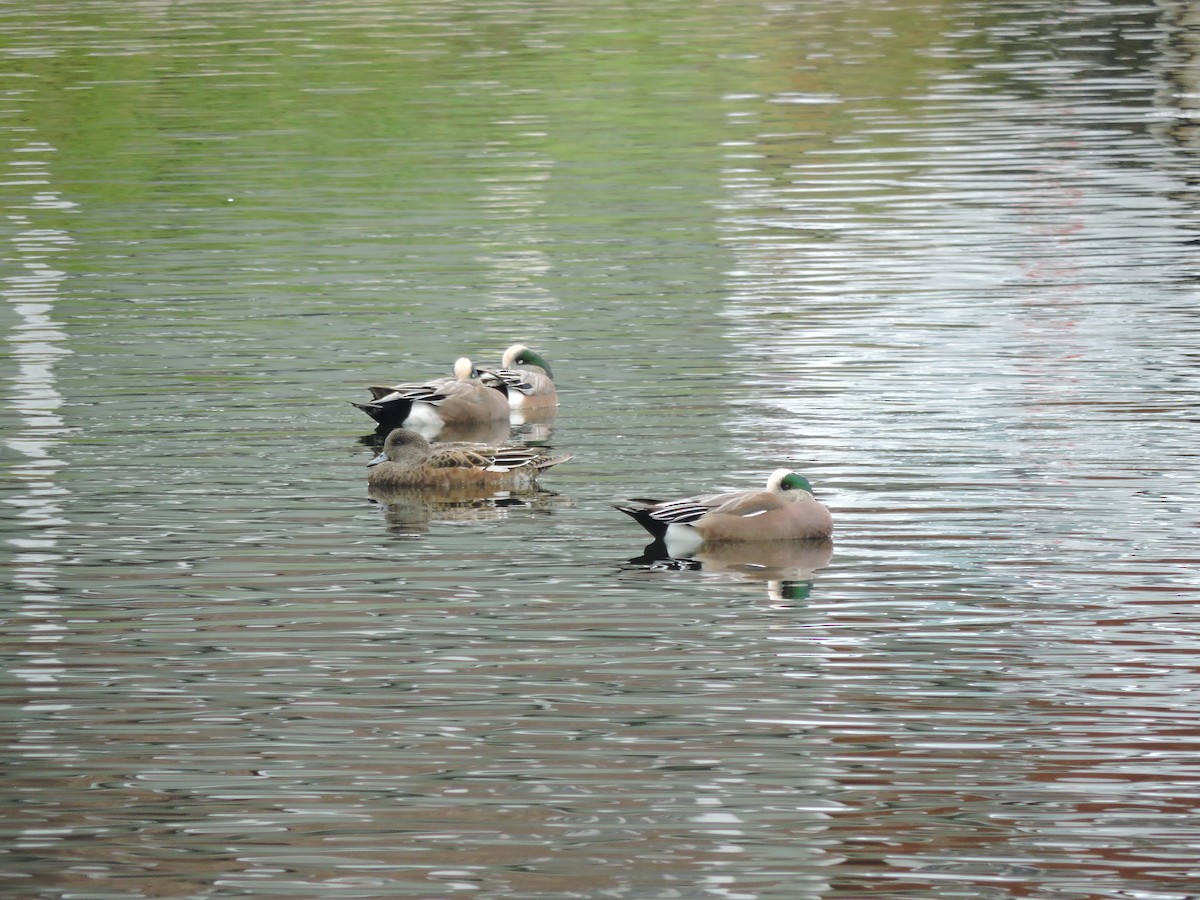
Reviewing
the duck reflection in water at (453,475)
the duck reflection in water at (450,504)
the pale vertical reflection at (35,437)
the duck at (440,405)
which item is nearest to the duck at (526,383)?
the duck at (440,405)

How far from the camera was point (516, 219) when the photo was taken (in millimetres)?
31312

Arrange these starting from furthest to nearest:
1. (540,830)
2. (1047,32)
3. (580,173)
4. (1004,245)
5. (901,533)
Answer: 1. (1047,32)
2. (580,173)
3. (1004,245)
4. (901,533)
5. (540,830)

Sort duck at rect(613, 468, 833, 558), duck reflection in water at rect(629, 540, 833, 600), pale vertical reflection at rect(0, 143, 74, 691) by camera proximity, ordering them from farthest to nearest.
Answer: duck at rect(613, 468, 833, 558), duck reflection in water at rect(629, 540, 833, 600), pale vertical reflection at rect(0, 143, 74, 691)

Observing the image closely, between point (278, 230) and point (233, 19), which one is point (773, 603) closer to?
point (278, 230)

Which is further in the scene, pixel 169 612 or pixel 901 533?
pixel 901 533

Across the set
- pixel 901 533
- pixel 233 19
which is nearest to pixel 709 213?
pixel 901 533

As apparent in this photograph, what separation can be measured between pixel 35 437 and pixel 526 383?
13.4 feet

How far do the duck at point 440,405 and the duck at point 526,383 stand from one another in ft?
0.41

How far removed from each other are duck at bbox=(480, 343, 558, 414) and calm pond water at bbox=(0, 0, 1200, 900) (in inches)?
16.8

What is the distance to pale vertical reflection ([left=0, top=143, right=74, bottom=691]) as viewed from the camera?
13.6 m

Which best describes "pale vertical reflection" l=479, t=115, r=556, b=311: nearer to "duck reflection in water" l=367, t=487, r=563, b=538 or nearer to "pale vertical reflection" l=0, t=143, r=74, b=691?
"pale vertical reflection" l=0, t=143, r=74, b=691

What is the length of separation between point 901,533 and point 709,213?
55.4 feet

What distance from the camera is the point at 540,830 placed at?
10188 mm

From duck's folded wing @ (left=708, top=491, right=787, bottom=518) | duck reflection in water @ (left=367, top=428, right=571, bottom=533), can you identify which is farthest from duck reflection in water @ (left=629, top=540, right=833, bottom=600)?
duck reflection in water @ (left=367, top=428, right=571, bottom=533)
